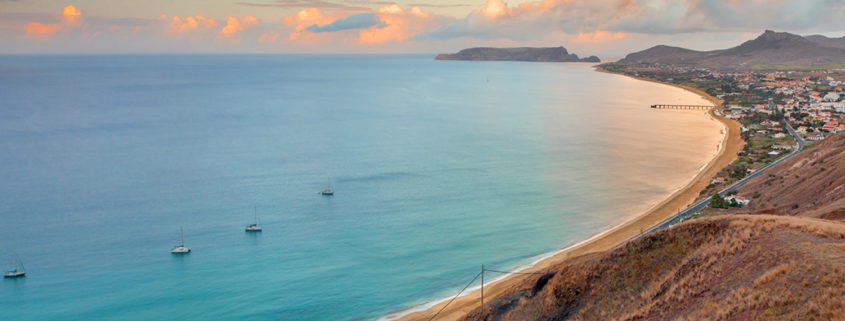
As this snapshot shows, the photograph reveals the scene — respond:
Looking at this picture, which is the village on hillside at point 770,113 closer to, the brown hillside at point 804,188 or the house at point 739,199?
the house at point 739,199

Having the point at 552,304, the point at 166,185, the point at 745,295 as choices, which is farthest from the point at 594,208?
the point at 166,185

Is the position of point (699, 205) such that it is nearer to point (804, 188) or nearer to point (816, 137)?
point (804, 188)

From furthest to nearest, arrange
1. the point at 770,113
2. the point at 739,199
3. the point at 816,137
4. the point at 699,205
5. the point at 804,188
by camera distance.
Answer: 1. the point at 770,113
2. the point at 816,137
3. the point at 699,205
4. the point at 739,199
5. the point at 804,188

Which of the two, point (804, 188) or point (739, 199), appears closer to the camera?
point (804, 188)

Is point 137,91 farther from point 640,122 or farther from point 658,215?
point 658,215

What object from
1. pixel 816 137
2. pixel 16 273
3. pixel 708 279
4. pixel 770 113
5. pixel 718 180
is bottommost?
pixel 16 273

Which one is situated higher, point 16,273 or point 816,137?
point 816,137

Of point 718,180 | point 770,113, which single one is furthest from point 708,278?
point 770,113
